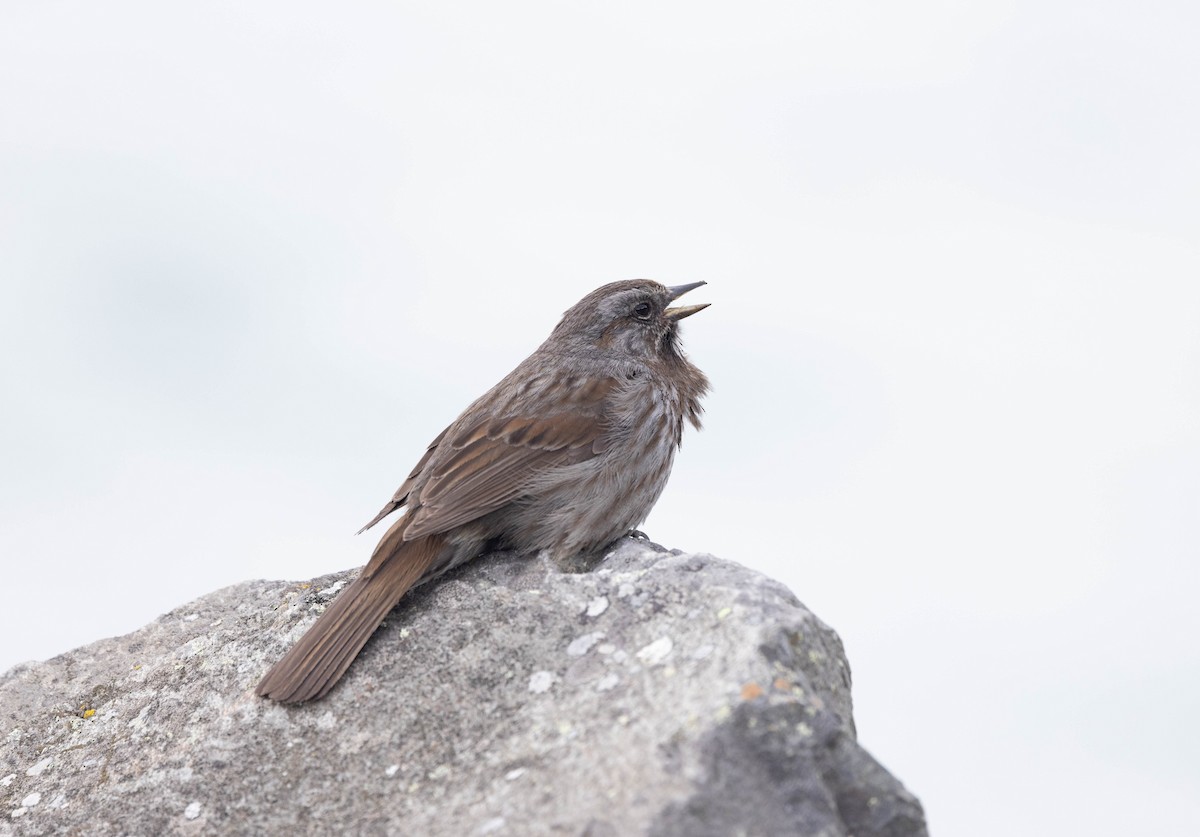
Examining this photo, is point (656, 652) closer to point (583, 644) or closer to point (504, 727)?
point (583, 644)

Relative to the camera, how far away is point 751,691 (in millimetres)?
3225

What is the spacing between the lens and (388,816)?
3.47 m

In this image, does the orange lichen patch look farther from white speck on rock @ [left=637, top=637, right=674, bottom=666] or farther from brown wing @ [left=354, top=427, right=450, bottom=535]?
brown wing @ [left=354, top=427, right=450, bottom=535]

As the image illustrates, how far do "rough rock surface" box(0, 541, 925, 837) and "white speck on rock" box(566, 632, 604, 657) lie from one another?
11 mm

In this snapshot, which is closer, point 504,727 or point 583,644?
point 504,727

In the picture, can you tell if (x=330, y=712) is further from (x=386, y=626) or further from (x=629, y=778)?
(x=629, y=778)

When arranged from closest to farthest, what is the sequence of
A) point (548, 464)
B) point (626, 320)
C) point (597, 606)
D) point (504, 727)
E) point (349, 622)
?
point (504, 727)
point (597, 606)
point (349, 622)
point (548, 464)
point (626, 320)

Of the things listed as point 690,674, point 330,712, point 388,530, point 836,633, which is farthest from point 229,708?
point 836,633

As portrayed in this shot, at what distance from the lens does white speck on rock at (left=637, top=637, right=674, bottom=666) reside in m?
3.57

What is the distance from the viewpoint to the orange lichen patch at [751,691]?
10.5 ft

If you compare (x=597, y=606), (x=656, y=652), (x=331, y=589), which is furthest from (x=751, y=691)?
(x=331, y=589)

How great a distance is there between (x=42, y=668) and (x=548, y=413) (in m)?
2.35

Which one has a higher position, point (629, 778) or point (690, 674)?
point (690, 674)

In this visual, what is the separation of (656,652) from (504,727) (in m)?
0.49
